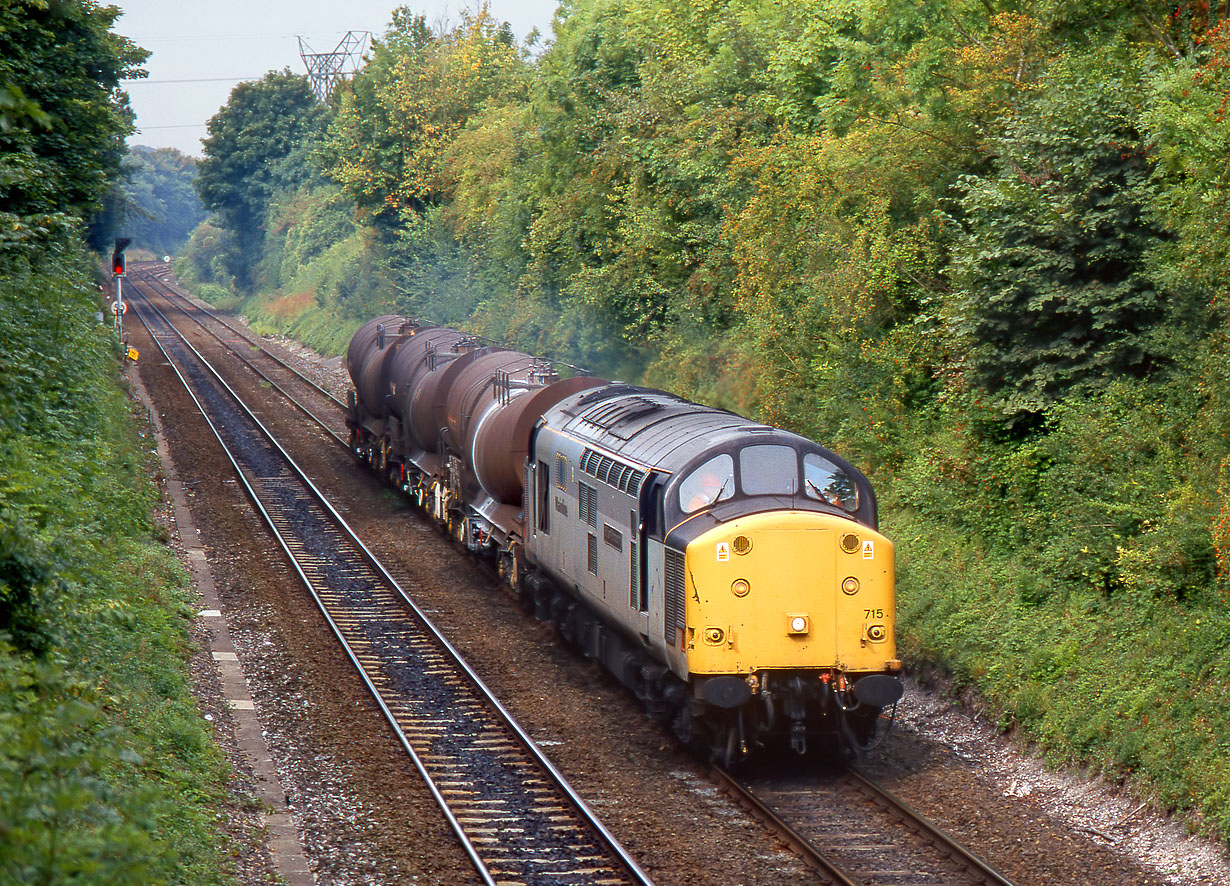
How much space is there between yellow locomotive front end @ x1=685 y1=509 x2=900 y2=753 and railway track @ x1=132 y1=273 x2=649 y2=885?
6.81 ft

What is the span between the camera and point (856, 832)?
11812 mm

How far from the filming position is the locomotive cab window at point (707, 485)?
13266mm

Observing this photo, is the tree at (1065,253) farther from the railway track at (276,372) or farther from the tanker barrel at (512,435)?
the railway track at (276,372)

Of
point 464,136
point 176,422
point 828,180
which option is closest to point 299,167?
point 464,136

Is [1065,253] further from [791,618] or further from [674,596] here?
[674,596]

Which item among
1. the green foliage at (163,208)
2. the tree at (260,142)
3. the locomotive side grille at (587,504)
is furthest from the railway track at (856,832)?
the green foliage at (163,208)

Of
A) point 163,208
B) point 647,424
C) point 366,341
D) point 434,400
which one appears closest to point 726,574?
point 647,424

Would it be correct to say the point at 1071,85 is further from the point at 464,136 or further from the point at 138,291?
the point at 138,291

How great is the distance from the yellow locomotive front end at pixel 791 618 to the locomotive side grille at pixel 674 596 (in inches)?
6.9

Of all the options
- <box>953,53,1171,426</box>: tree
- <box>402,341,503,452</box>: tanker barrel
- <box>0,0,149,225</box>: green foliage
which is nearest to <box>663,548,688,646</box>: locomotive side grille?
<box>953,53,1171,426</box>: tree

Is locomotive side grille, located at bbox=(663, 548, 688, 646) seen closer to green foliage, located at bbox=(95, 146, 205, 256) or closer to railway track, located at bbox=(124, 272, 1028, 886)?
railway track, located at bbox=(124, 272, 1028, 886)

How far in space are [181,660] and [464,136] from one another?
3849 cm

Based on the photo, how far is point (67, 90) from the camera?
28250 millimetres

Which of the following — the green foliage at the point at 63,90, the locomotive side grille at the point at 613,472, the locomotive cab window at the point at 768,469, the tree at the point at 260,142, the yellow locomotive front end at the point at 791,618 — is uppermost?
the tree at the point at 260,142
